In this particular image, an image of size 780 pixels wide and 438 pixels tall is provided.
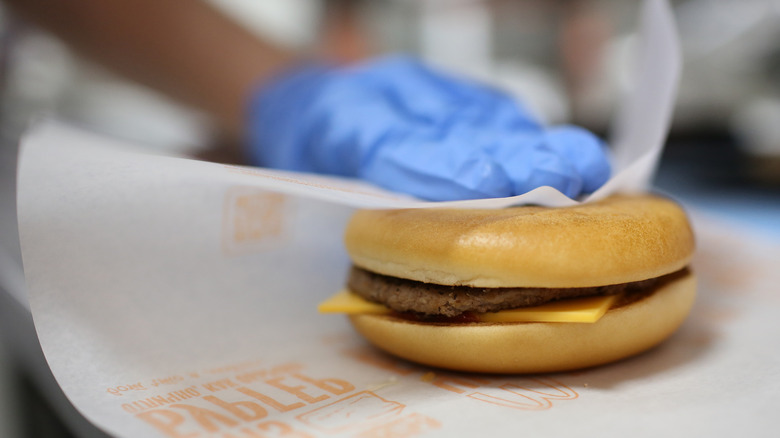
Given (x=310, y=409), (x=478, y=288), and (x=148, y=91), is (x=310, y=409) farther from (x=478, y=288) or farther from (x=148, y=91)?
(x=148, y=91)

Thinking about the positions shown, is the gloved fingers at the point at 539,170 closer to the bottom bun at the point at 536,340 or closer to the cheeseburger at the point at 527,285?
the cheeseburger at the point at 527,285

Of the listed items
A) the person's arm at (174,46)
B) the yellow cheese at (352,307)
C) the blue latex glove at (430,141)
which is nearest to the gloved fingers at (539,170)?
the blue latex glove at (430,141)

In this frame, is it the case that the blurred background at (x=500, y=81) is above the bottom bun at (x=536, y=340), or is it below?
above

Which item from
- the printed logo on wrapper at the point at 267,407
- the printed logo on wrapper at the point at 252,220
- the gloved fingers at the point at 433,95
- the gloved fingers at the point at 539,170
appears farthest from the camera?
the gloved fingers at the point at 433,95

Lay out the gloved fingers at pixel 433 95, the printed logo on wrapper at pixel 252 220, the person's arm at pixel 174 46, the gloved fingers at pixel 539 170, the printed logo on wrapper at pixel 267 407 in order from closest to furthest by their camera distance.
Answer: the printed logo on wrapper at pixel 267 407 < the gloved fingers at pixel 539 170 < the printed logo on wrapper at pixel 252 220 < the gloved fingers at pixel 433 95 < the person's arm at pixel 174 46

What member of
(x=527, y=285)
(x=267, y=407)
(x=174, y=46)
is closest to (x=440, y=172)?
(x=527, y=285)

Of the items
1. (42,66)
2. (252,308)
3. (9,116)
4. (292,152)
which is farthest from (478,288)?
(42,66)

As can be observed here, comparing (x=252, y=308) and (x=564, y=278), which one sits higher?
(x=564, y=278)

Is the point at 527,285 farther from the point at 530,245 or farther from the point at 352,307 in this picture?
the point at 352,307
